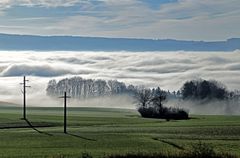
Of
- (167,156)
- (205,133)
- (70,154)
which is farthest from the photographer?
(205,133)

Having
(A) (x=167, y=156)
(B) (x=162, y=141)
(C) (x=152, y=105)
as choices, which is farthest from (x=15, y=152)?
(C) (x=152, y=105)

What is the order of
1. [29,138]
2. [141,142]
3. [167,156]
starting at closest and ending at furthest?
1. [167,156]
2. [141,142]
3. [29,138]

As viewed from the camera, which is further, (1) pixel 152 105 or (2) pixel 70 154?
(1) pixel 152 105

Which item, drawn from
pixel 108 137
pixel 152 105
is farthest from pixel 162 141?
pixel 152 105

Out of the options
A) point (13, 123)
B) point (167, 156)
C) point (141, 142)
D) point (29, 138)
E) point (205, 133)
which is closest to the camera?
point (167, 156)

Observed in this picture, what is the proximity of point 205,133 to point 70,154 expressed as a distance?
28.6m

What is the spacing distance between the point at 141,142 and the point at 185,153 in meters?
14.5

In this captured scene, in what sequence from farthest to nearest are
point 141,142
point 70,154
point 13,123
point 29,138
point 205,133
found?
point 13,123
point 205,133
point 29,138
point 141,142
point 70,154

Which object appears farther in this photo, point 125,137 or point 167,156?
point 125,137

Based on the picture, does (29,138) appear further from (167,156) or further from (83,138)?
(167,156)

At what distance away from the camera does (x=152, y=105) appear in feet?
464

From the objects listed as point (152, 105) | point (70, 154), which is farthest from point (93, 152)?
point (152, 105)

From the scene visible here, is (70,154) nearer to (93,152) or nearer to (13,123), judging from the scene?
(93,152)

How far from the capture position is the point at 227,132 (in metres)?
70.2
